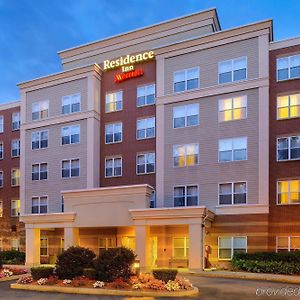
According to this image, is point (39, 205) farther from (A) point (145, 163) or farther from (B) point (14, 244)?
(A) point (145, 163)

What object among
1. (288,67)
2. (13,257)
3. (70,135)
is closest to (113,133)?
(70,135)

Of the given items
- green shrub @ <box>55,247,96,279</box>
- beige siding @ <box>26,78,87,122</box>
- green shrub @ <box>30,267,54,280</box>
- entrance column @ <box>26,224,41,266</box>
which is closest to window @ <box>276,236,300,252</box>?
green shrub @ <box>55,247,96,279</box>

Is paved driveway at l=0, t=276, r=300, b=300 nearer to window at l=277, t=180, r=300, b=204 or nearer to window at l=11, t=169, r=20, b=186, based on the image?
window at l=277, t=180, r=300, b=204

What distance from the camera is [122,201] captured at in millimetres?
34156

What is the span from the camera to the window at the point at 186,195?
116ft

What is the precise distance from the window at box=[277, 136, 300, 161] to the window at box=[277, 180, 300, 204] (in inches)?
71.3

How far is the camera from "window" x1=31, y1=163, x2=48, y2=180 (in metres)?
43.0

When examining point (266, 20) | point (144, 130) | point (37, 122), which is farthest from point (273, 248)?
point (37, 122)

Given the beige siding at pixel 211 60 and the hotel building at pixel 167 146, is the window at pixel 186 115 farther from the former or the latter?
the beige siding at pixel 211 60

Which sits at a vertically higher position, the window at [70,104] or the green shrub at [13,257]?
the window at [70,104]

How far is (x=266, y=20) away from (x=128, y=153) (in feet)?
52.0

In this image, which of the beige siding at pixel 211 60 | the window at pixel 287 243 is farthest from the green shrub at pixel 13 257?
the window at pixel 287 243

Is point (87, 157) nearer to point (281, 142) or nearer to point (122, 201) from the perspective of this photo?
point (122, 201)

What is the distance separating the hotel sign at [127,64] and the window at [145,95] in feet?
4.41
